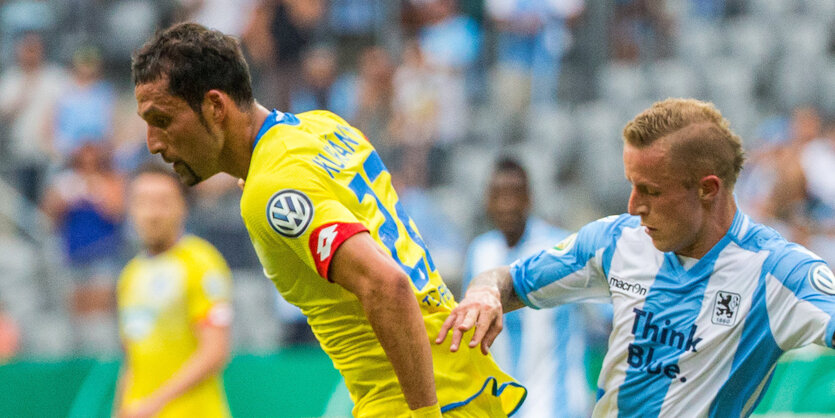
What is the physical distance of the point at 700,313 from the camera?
3418mm

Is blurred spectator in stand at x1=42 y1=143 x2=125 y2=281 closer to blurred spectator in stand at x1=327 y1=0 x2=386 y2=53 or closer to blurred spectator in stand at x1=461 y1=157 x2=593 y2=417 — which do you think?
blurred spectator in stand at x1=327 y1=0 x2=386 y2=53

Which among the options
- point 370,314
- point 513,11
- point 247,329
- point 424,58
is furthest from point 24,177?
point 370,314

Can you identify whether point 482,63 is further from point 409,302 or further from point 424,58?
point 409,302

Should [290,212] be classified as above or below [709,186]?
below

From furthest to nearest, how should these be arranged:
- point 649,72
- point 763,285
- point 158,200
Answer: point 649,72 < point 158,200 < point 763,285

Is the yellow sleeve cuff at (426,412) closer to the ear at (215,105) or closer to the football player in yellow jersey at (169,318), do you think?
the ear at (215,105)

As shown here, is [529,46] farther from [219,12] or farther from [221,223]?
[221,223]

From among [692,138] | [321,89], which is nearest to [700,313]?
[692,138]

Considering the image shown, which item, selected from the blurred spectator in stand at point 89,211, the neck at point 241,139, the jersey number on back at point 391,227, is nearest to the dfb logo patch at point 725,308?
the jersey number on back at point 391,227

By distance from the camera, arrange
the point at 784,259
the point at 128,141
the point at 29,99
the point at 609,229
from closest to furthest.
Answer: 1. the point at 784,259
2. the point at 609,229
3. the point at 128,141
4. the point at 29,99

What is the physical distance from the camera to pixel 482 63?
39.6ft

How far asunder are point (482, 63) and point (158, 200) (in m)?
6.29

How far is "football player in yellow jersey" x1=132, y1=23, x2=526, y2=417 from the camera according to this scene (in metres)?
3.06

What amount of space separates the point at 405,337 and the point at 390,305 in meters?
0.11
